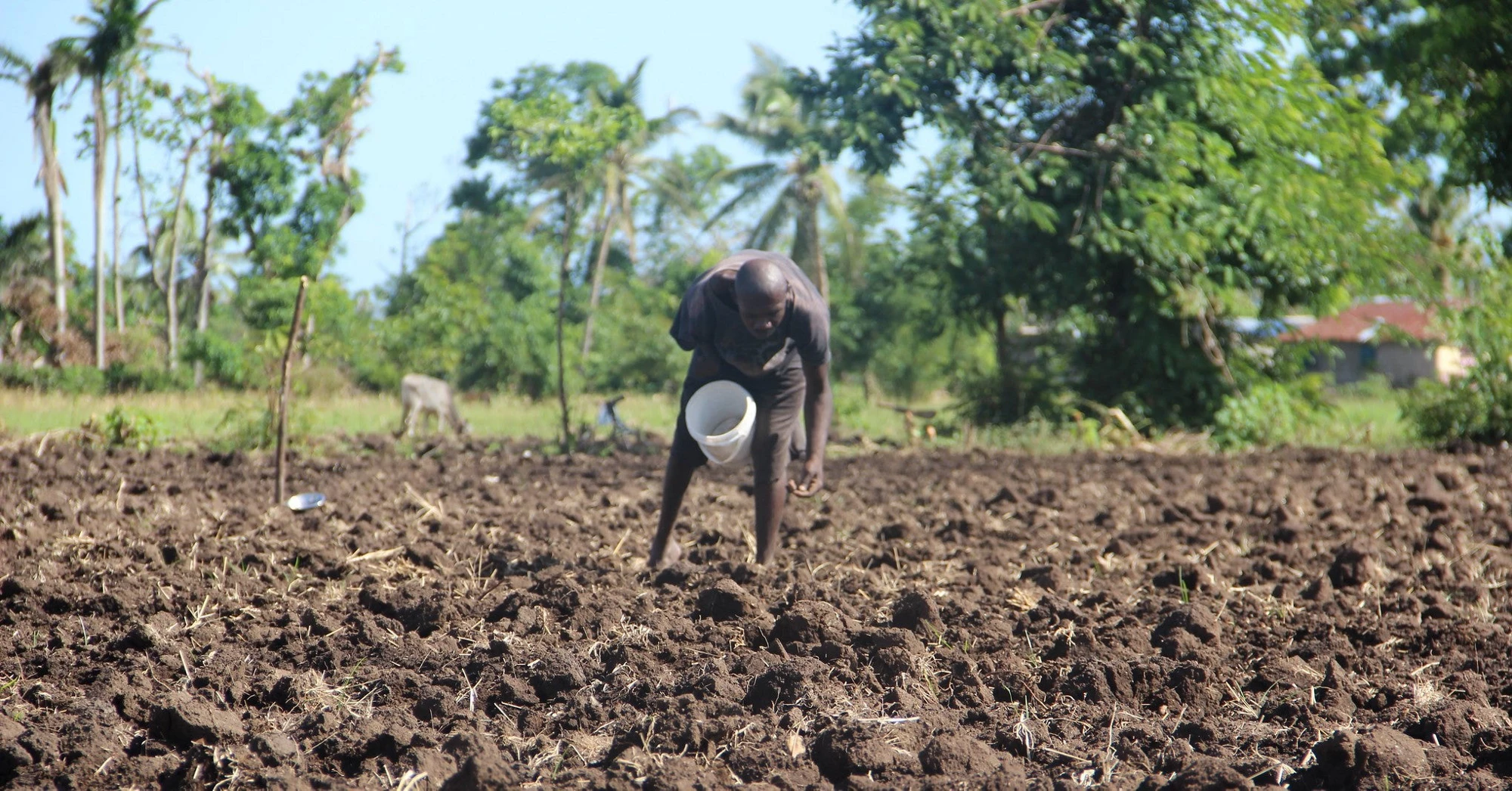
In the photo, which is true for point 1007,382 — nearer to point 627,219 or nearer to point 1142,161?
point 1142,161

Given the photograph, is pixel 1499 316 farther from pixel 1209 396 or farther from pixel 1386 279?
pixel 1209 396

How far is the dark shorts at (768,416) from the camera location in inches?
195

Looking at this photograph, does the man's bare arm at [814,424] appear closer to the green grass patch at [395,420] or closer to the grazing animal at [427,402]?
the green grass patch at [395,420]

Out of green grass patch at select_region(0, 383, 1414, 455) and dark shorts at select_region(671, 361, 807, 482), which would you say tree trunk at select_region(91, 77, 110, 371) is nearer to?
green grass patch at select_region(0, 383, 1414, 455)

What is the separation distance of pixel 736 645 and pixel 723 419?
1.26m

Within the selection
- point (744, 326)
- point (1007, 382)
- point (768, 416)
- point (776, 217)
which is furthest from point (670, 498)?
point (776, 217)

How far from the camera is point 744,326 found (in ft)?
Answer: 15.4

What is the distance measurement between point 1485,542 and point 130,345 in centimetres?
1547

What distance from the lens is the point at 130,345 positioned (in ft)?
53.2

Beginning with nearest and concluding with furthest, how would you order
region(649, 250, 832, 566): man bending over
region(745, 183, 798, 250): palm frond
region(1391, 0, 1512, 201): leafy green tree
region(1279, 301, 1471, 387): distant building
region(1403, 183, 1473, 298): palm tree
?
region(649, 250, 832, 566): man bending over
region(1391, 0, 1512, 201): leafy green tree
region(1403, 183, 1473, 298): palm tree
region(745, 183, 798, 250): palm frond
region(1279, 301, 1471, 387): distant building

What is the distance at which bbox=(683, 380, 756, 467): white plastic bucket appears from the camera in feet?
15.2

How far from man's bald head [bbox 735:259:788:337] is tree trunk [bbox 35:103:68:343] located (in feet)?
48.6

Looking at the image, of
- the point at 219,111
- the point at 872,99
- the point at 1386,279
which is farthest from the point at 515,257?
the point at 1386,279

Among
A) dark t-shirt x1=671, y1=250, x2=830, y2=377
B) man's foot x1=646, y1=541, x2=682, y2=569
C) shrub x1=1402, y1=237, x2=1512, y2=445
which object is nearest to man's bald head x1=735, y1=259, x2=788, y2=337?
dark t-shirt x1=671, y1=250, x2=830, y2=377
